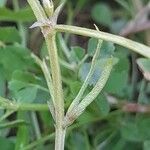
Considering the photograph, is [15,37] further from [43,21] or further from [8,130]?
[43,21]

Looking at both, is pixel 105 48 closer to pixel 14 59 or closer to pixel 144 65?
pixel 144 65

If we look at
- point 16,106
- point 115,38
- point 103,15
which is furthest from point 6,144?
point 103,15

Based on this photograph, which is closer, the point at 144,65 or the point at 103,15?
the point at 144,65

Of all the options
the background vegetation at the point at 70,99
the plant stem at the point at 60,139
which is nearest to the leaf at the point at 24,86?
the background vegetation at the point at 70,99

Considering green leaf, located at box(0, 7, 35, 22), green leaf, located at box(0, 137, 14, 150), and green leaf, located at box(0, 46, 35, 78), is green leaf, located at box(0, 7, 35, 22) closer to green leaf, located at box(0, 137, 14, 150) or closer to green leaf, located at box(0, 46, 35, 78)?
green leaf, located at box(0, 46, 35, 78)

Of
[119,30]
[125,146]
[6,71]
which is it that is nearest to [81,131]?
[125,146]
